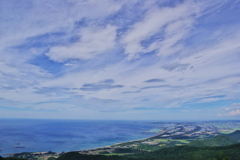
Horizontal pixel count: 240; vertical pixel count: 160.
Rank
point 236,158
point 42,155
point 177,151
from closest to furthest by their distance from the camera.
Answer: point 236,158, point 177,151, point 42,155

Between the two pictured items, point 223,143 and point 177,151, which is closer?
point 177,151

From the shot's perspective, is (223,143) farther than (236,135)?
Result: No

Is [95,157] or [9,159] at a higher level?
[9,159]

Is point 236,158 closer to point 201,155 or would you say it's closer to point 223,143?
point 201,155

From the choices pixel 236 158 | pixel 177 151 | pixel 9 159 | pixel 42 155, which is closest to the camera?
pixel 9 159

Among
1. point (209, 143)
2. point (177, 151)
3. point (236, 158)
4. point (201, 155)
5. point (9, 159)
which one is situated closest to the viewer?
point (9, 159)

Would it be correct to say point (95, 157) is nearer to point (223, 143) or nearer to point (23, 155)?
point (23, 155)

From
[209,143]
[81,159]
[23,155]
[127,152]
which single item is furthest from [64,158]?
[209,143]

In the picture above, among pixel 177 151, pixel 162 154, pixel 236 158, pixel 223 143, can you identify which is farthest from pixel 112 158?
pixel 223 143

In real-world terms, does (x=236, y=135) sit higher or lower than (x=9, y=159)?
lower
